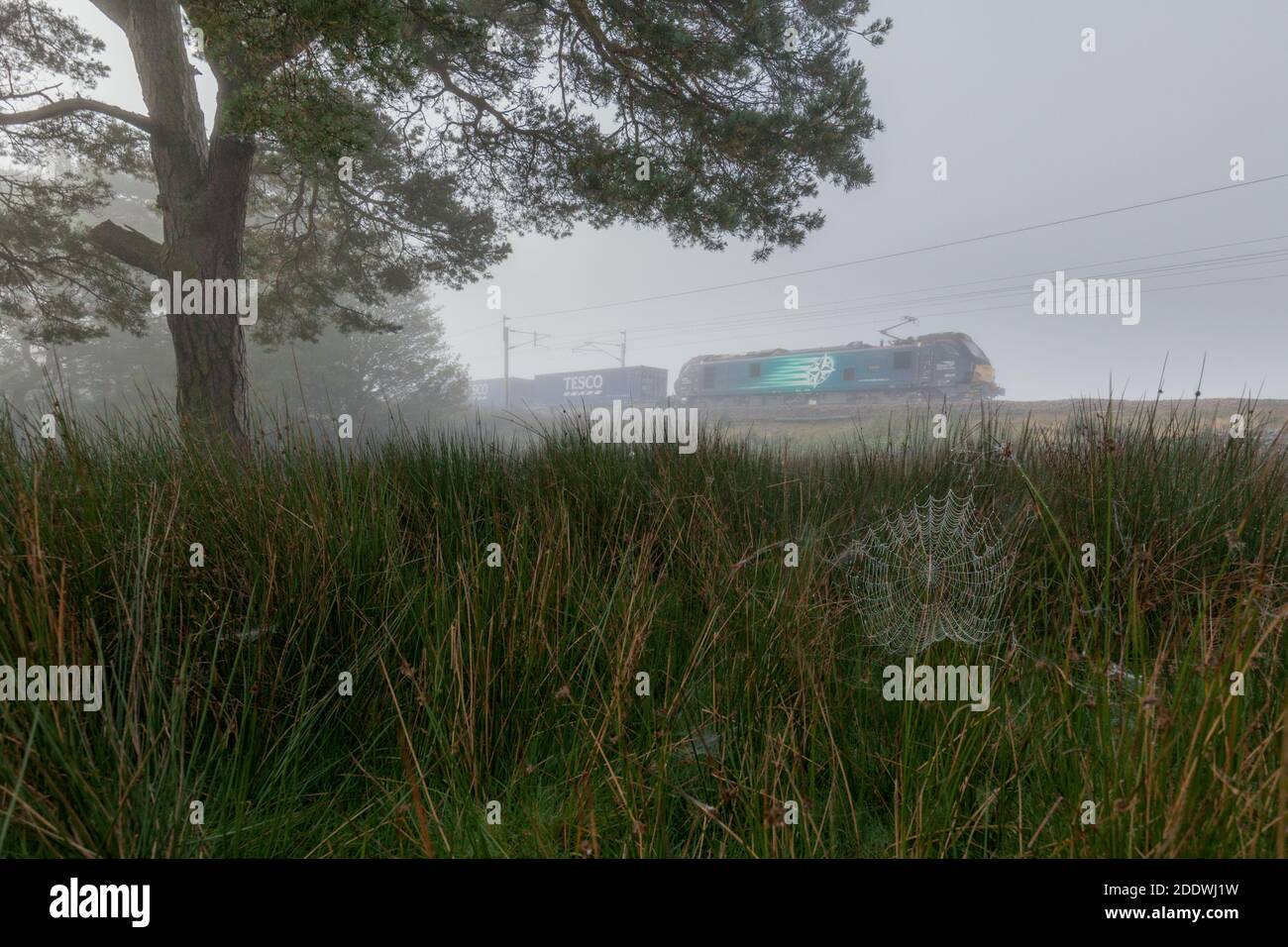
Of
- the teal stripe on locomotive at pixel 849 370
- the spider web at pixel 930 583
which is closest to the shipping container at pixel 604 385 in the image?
the teal stripe on locomotive at pixel 849 370

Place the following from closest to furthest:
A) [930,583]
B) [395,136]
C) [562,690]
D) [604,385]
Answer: [562,690] → [930,583] → [395,136] → [604,385]

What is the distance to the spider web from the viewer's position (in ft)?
8.01

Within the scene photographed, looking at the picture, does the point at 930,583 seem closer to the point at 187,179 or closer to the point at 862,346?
the point at 187,179

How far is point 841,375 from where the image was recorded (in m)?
21.8

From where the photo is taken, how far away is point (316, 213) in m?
11.2

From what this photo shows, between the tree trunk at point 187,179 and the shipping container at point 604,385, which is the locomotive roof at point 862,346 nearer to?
the shipping container at point 604,385

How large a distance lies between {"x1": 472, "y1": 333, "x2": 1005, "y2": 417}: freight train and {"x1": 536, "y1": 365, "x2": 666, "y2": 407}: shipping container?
0.18ft

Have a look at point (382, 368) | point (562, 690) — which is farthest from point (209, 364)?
point (382, 368)

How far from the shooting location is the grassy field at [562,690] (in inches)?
56.7

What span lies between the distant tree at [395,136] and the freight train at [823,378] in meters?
9.45

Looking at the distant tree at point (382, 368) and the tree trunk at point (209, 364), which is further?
the distant tree at point (382, 368)

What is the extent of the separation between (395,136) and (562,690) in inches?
468
